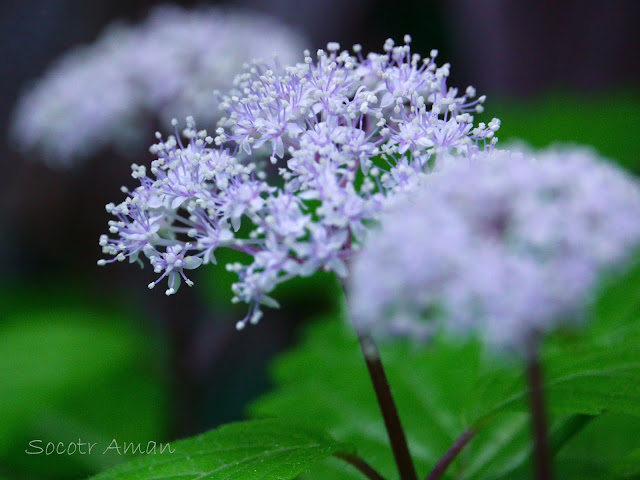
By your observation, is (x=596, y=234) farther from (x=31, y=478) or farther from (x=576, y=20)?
(x=576, y=20)

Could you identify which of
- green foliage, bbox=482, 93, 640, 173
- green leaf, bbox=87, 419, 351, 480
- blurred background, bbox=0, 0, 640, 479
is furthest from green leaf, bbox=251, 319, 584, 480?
green foliage, bbox=482, 93, 640, 173

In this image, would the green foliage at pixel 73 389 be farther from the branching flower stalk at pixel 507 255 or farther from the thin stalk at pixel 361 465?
the branching flower stalk at pixel 507 255

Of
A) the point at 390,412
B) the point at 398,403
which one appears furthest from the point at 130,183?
the point at 390,412

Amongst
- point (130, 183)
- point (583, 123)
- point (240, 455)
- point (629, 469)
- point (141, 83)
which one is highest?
point (130, 183)

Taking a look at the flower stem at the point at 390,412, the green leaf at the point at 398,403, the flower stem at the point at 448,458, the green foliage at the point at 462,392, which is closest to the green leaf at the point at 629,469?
the green foliage at the point at 462,392

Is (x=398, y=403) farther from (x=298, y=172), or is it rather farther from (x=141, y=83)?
(x=141, y=83)

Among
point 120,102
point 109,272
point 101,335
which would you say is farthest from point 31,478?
point 109,272
